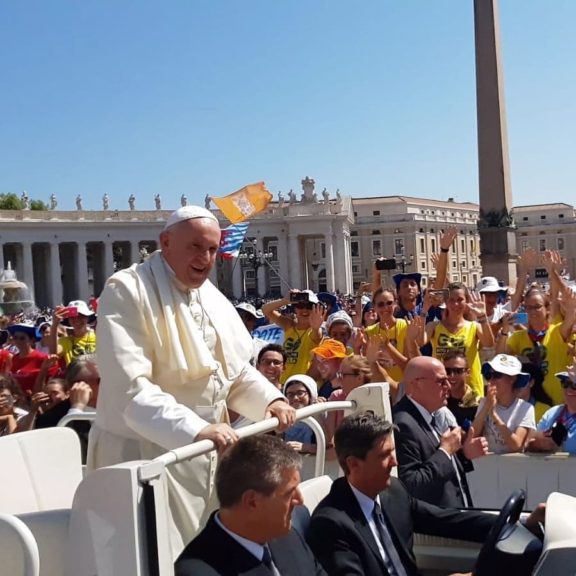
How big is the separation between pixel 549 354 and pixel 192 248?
14.2 feet

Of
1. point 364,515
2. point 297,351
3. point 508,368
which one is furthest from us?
point 297,351

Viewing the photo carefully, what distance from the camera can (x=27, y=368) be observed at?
8125 mm

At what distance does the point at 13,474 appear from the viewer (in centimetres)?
338

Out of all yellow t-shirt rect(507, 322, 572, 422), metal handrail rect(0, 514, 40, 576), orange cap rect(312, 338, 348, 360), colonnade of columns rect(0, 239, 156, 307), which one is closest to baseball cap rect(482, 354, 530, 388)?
yellow t-shirt rect(507, 322, 572, 422)

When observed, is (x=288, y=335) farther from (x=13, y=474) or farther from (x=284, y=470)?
(x=284, y=470)

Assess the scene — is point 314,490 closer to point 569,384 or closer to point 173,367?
point 173,367

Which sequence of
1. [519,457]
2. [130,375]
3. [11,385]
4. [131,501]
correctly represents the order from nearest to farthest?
1. [131,501]
2. [130,375]
3. [519,457]
4. [11,385]

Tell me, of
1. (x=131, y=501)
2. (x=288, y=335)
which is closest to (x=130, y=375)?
(x=131, y=501)

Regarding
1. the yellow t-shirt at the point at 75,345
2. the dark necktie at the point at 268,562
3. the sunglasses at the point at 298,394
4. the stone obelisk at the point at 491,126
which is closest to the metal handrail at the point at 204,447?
the dark necktie at the point at 268,562

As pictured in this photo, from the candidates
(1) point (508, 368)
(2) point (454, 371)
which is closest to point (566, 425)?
(1) point (508, 368)

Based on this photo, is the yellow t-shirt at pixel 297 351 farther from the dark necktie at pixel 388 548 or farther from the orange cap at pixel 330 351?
the dark necktie at pixel 388 548

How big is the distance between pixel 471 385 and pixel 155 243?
71.9m

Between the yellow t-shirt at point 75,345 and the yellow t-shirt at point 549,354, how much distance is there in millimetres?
4252

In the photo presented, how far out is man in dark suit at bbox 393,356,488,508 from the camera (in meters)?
3.80
